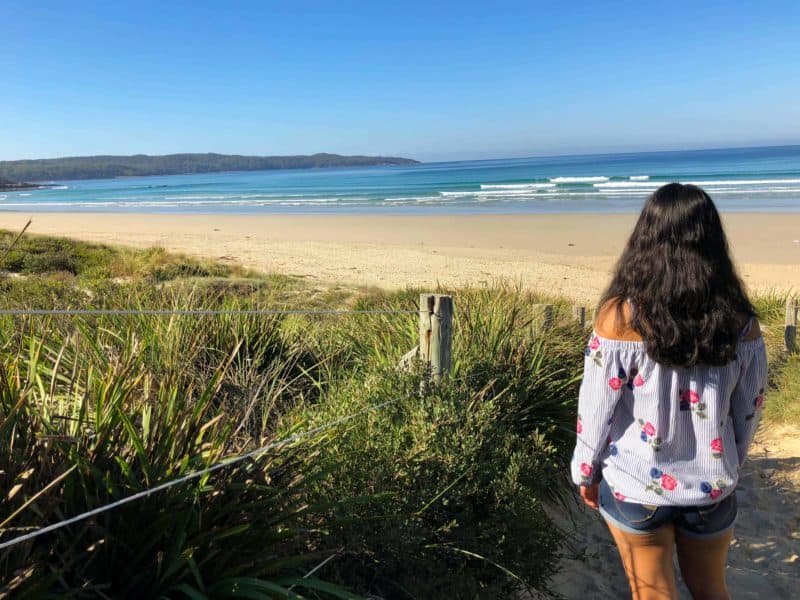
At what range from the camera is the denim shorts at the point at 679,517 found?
2.20 meters

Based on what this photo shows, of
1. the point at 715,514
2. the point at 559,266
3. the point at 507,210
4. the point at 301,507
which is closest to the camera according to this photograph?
the point at 715,514

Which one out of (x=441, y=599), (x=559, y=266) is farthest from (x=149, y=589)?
(x=559, y=266)

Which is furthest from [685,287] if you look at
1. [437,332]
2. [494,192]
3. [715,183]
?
[494,192]

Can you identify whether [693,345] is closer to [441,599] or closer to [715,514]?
[715,514]

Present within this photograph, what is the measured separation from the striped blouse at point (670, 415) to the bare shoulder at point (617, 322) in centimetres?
2

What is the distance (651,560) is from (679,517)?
0.59 feet

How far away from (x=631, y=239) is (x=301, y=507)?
5.13ft

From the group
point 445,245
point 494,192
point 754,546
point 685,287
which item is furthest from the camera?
point 494,192

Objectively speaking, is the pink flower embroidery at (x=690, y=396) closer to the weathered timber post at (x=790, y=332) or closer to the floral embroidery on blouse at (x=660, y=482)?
the floral embroidery on blouse at (x=660, y=482)

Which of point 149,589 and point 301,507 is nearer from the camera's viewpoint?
point 149,589

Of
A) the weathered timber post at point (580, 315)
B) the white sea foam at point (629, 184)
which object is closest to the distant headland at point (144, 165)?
the white sea foam at point (629, 184)

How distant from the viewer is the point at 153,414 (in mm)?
2621

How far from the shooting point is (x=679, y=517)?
2236 millimetres

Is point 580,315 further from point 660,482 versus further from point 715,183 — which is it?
point 715,183
